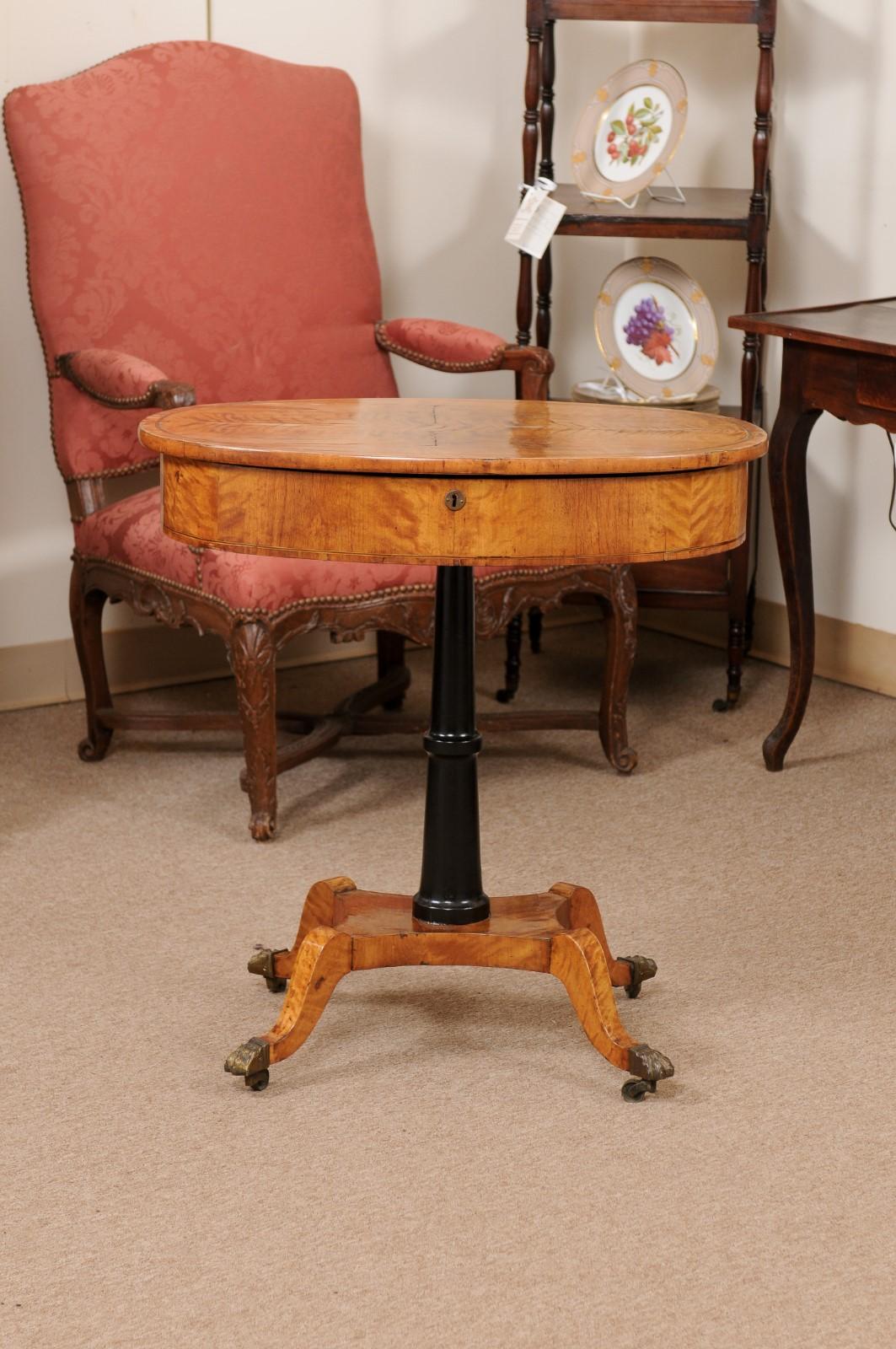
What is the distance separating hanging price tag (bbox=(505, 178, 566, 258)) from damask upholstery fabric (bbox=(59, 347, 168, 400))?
82 cm

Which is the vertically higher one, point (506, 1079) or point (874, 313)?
point (874, 313)

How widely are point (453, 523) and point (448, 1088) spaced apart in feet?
2.36

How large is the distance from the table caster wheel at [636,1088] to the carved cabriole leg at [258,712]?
1012mm

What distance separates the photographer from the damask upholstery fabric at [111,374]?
2.83m

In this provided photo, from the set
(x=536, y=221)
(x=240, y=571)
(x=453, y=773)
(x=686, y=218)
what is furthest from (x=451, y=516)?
(x=686, y=218)

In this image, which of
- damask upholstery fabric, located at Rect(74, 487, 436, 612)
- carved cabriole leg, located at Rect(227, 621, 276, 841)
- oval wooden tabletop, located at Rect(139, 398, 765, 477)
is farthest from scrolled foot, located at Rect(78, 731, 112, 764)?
oval wooden tabletop, located at Rect(139, 398, 765, 477)

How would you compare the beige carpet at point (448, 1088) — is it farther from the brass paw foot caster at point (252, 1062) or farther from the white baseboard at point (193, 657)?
the white baseboard at point (193, 657)

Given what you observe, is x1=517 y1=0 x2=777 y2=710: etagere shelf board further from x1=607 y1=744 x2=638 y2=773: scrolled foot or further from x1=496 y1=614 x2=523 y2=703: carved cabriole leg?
x1=607 y1=744 x2=638 y2=773: scrolled foot

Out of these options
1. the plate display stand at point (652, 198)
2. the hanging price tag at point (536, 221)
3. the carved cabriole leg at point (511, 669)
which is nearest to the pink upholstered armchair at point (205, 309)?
the hanging price tag at point (536, 221)

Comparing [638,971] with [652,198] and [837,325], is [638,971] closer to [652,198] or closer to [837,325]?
[837,325]

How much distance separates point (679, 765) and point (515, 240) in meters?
1.13

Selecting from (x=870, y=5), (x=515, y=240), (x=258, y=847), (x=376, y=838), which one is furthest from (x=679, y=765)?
(x=870, y=5)

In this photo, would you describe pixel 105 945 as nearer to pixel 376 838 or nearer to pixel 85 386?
pixel 376 838

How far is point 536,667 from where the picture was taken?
394 centimetres
